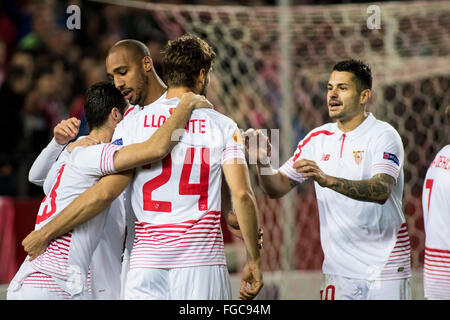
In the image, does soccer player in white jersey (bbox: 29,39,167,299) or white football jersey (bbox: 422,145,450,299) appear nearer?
soccer player in white jersey (bbox: 29,39,167,299)

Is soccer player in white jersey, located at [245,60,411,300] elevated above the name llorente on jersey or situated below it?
below

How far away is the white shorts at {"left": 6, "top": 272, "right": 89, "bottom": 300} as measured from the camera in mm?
3660

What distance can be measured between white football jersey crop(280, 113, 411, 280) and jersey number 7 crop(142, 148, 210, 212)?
1.13 m

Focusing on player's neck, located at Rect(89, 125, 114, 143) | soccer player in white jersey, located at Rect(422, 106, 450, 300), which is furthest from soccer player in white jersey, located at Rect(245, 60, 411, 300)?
player's neck, located at Rect(89, 125, 114, 143)

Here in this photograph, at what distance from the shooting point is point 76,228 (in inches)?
149

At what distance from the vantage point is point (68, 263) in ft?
12.3

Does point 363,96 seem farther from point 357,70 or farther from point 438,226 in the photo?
point 438,226

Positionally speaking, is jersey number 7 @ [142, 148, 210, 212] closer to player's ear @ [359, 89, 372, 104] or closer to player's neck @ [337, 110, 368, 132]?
player's neck @ [337, 110, 368, 132]

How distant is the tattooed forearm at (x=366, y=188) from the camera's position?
4.17m

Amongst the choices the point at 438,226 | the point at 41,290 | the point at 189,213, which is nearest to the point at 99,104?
the point at 189,213
